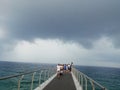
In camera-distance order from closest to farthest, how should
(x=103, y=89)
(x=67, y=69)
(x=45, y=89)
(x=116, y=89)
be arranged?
(x=103, y=89), (x=45, y=89), (x=67, y=69), (x=116, y=89)

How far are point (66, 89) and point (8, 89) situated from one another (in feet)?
94.9

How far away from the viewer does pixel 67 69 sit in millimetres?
41406

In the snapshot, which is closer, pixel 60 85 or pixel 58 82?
pixel 60 85

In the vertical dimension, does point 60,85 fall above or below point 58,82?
below

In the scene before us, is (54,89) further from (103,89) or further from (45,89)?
(103,89)

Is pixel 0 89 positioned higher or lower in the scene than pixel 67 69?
lower

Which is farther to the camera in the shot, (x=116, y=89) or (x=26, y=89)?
(x=116, y=89)

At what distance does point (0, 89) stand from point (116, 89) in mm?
35407

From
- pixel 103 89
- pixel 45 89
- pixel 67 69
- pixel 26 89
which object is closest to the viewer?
pixel 103 89

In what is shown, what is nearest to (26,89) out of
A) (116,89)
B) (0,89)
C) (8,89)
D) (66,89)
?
(8,89)

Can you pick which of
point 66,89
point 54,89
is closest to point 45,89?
point 54,89

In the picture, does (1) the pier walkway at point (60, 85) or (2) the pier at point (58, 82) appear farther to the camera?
(1) the pier walkway at point (60, 85)

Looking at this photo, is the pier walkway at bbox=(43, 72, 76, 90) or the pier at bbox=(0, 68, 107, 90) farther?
the pier walkway at bbox=(43, 72, 76, 90)

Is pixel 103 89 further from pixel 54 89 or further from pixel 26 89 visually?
pixel 26 89
